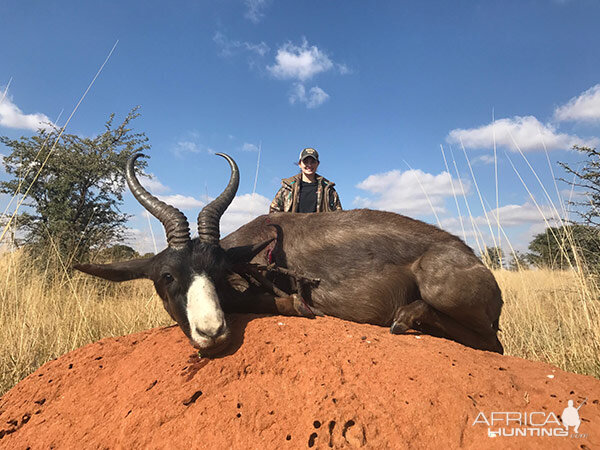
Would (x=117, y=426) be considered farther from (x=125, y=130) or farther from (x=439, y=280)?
(x=125, y=130)

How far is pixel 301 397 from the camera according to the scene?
2.26 meters

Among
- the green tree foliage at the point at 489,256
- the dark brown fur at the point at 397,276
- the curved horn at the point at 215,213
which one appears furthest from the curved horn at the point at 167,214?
the green tree foliage at the point at 489,256

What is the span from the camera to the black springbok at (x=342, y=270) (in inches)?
145

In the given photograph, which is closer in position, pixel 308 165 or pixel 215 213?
pixel 215 213

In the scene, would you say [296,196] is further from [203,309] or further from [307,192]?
[203,309]

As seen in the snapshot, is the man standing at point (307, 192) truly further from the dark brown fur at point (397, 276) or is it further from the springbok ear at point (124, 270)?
the springbok ear at point (124, 270)

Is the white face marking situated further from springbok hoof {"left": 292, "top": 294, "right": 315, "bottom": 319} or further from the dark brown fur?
the dark brown fur

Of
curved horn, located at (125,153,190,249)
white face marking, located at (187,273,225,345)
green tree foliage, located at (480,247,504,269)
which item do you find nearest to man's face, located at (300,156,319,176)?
green tree foliage, located at (480,247,504,269)

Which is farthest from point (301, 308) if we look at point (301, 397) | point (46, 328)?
point (46, 328)

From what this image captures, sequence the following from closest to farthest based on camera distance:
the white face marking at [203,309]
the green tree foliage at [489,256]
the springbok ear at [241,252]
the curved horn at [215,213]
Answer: the white face marking at [203,309], the curved horn at [215,213], the springbok ear at [241,252], the green tree foliage at [489,256]

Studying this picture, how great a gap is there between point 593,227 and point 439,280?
5.39 m

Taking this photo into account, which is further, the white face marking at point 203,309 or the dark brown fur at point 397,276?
the dark brown fur at point 397,276

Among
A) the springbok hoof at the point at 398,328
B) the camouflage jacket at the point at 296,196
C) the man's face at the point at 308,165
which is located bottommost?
the springbok hoof at the point at 398,328

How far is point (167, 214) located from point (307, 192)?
4.31 m
